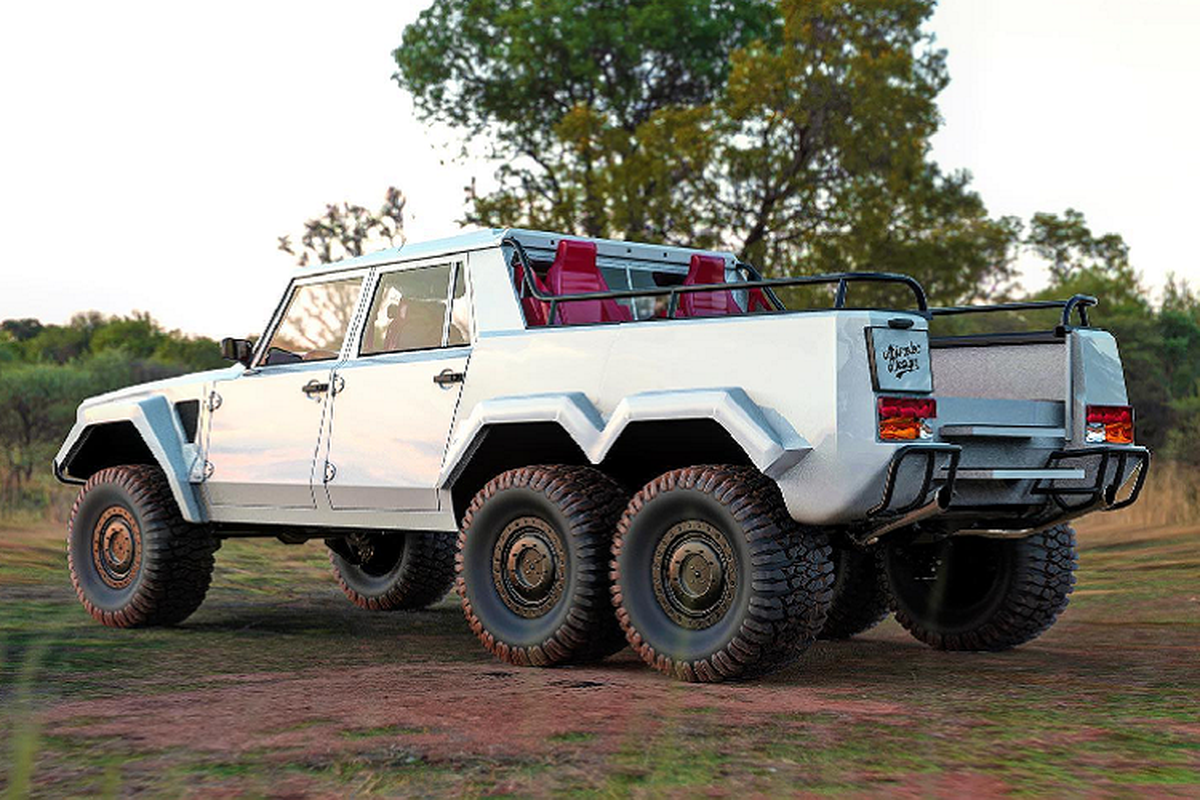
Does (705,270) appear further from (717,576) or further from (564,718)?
(564,718)

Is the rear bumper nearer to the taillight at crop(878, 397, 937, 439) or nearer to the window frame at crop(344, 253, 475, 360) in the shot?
the taillight at crop(878, 397, 937, 439)

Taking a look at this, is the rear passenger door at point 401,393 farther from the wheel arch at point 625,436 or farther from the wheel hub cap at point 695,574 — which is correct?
the wheel hub cap at point 695,574

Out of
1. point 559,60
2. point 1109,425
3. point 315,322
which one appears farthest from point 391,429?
point 559,60

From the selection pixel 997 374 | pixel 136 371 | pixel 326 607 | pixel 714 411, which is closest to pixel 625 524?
pixel 714 411

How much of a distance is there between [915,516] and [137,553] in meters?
4.91

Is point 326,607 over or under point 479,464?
under

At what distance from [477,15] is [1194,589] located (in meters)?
27.4

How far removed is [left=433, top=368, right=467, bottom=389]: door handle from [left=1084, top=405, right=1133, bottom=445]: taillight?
2862mm

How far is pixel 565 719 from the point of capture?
549cm

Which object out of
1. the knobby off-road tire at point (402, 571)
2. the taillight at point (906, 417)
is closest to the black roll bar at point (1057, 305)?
the taillight at point (906, 417)

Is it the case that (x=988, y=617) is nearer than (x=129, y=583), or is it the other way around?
(x=988, y=617)

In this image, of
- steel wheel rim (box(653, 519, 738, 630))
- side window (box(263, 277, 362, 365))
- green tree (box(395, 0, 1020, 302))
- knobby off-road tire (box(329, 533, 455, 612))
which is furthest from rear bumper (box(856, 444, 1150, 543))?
green tree (box(395, 0, 1020, 302))

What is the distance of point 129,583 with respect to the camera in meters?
9.26

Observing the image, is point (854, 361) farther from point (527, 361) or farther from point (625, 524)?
point (527, 361)
